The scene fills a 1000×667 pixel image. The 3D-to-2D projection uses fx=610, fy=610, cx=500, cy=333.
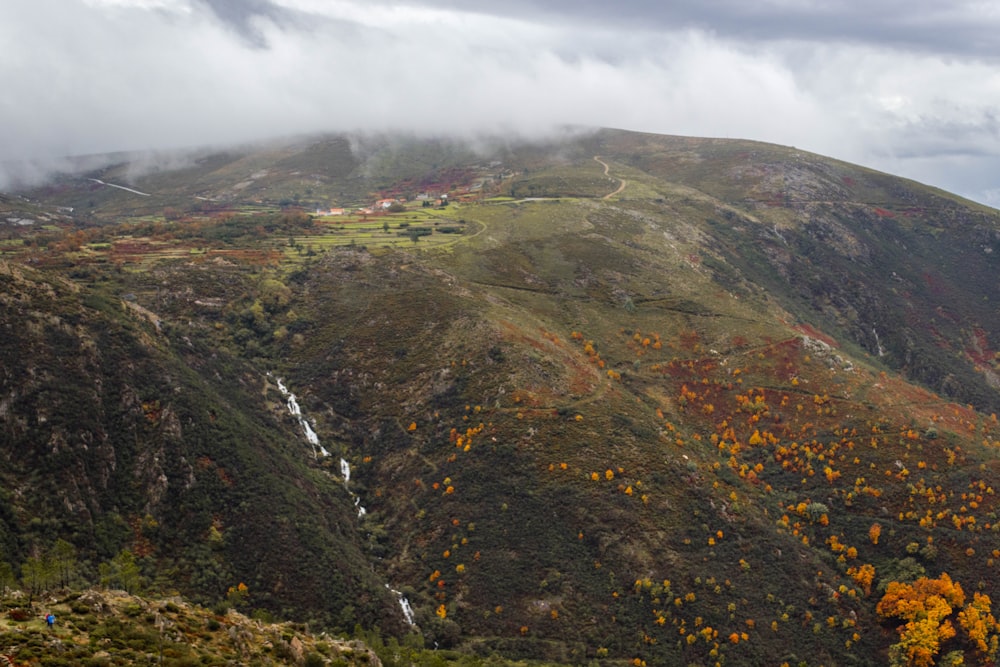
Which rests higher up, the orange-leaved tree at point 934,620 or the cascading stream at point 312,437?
the cascading stream at point 312,437

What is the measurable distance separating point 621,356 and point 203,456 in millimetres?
100807

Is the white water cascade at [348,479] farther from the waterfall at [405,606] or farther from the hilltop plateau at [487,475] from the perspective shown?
the waterfall at [405,606]

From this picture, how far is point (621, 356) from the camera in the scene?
16050 cm

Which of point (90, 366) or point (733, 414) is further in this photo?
point (733, 414)

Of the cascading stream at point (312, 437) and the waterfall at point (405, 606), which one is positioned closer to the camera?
the waterfall at point (405, 606)

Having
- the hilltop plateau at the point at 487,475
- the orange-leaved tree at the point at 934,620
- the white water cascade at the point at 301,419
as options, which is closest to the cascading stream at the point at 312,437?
the white water cascade at the point at 301,419

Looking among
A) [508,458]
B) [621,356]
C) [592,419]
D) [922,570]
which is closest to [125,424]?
[508,458]

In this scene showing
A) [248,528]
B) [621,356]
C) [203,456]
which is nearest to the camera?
[248,528]

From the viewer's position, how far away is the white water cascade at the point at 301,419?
133250mm

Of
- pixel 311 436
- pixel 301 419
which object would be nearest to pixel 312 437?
pixel 311 436

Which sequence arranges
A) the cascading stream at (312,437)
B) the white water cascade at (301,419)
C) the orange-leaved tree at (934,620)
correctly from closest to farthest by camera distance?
1. the orange-leaved tree at (934,620)
2. the cascading stream at (312,437)
3. the white water cascade at (301,419)

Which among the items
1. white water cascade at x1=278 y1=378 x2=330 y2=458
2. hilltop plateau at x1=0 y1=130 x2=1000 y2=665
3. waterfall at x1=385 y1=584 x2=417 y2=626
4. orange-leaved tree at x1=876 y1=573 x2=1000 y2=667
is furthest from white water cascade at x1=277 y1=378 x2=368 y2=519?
orange-leaved tree at x1=876 y1=573 x2=1000 y2=667

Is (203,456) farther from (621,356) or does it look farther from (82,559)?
(621,356)

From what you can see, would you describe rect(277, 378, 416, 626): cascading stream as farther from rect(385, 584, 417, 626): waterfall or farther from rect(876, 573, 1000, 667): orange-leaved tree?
rect(876, 573, 1000, 667): orange-leaved tree
